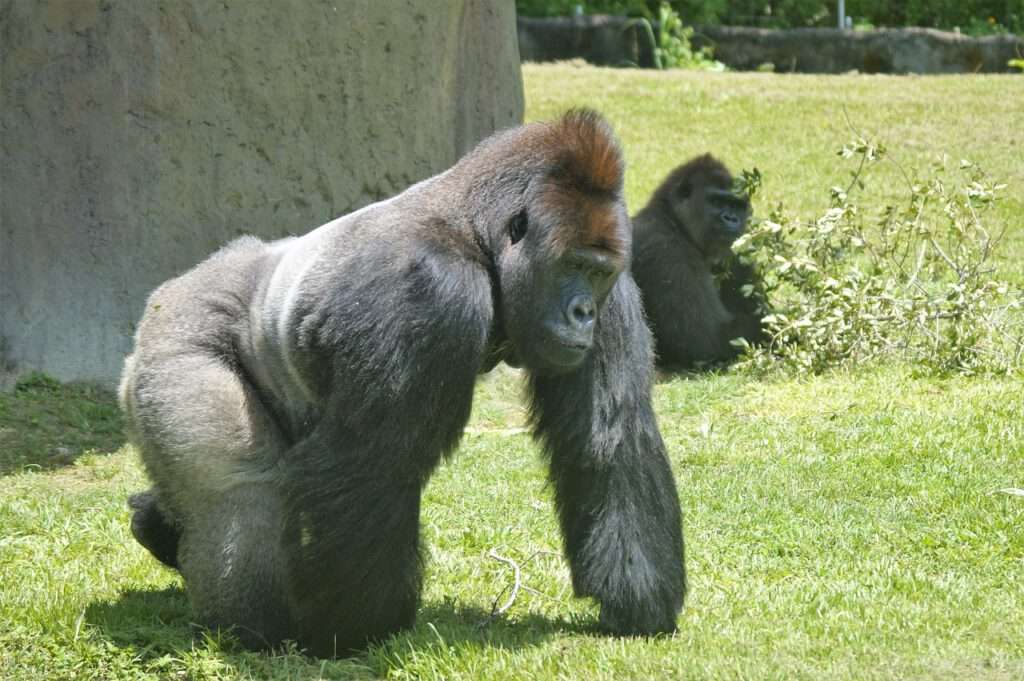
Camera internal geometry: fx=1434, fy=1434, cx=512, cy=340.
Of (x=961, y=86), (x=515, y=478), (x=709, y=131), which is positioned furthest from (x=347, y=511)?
(x=961, y=86)

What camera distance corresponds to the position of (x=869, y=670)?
13.0ft

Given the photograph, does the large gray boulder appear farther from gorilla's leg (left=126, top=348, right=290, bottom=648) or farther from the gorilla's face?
the gorilla's face

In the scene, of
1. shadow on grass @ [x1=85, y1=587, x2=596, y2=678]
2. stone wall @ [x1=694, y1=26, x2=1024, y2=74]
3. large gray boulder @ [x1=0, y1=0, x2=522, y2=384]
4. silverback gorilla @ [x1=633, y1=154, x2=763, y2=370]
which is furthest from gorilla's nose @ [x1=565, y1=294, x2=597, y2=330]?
stone wall @ [x1=694, y1=26, x2=1024, y2=74]

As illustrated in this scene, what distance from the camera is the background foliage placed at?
2086 centimetres

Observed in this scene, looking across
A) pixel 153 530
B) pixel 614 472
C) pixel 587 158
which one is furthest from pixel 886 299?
pixel 153 530

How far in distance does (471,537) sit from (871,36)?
14.7 metres

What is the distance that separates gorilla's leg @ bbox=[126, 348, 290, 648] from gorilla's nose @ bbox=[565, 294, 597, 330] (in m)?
1.09

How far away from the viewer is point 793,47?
62.5 ft

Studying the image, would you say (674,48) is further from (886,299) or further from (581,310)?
(581,310)

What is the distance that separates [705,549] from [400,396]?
1.85m

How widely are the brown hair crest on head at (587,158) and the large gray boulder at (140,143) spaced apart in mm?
4110

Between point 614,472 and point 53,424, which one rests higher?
point 614,472

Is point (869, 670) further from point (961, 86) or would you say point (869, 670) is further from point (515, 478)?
point (961, 86)

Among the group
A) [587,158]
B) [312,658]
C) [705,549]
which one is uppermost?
[587,158]
